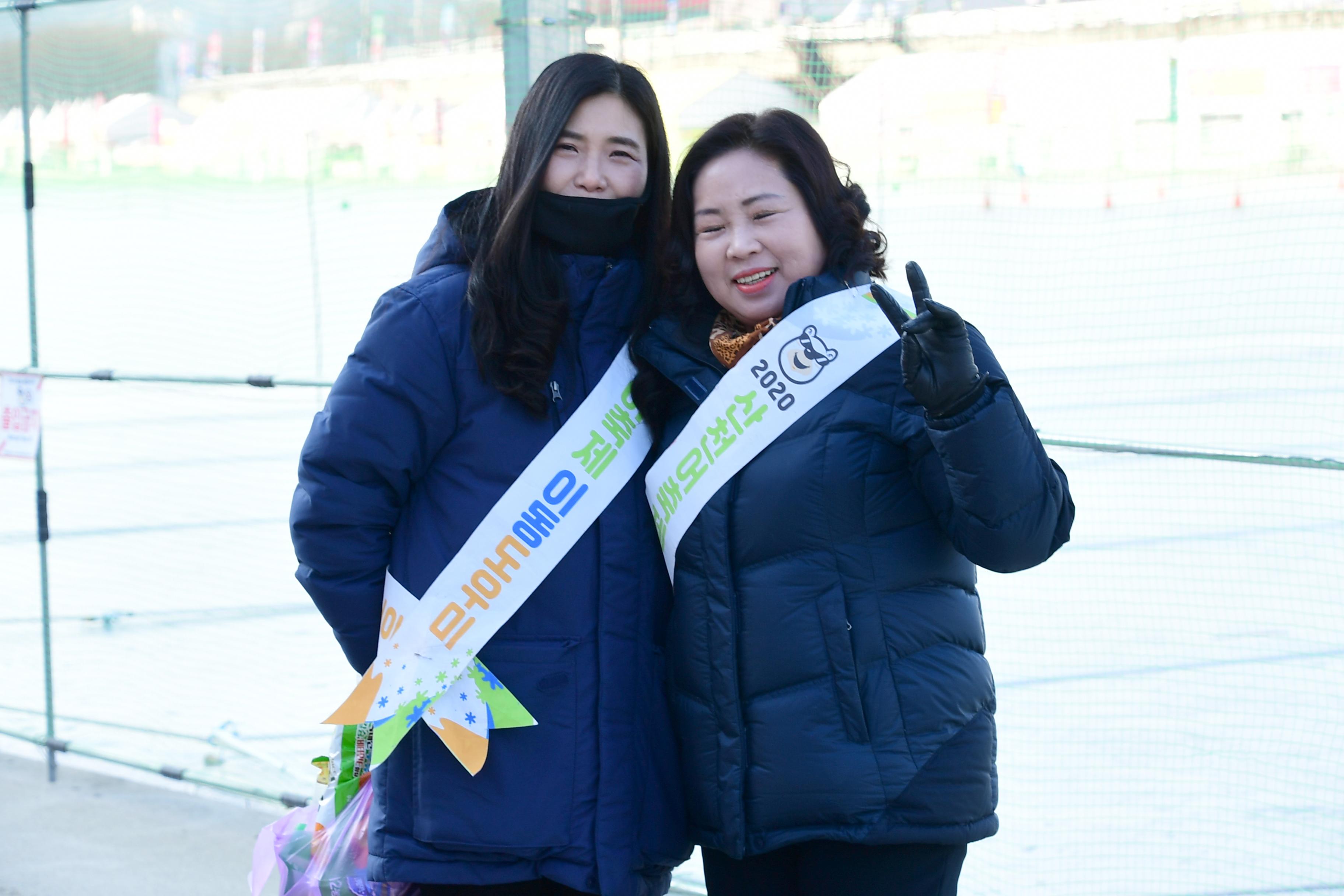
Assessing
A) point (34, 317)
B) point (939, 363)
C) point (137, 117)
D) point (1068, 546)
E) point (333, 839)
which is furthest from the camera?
point (137, 117)

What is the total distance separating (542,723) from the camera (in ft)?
6.61

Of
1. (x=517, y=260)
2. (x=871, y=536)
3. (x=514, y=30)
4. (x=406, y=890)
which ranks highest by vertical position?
(x=514, y=30)

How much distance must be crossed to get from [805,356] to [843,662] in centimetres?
45

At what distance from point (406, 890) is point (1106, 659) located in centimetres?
354

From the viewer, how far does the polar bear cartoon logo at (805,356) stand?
1917 mm

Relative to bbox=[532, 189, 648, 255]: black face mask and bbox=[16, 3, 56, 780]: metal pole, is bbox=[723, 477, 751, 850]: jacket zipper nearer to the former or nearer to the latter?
bbox=[532, 189, 648, 255]: black face mask

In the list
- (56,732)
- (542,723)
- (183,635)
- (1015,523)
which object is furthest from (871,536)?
(183,635)

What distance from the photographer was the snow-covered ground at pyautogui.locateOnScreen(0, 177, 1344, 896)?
3898 millimetres

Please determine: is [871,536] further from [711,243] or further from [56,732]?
[56,732]

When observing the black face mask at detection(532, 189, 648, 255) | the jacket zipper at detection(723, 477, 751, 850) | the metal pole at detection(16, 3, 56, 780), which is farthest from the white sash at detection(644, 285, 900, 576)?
the metal pole at detection(16, 3, 56, 780)

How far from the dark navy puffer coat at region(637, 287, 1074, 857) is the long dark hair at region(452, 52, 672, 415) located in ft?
1.24

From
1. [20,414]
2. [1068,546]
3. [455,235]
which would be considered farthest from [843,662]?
[1068,546]

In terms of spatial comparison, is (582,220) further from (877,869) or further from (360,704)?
(877,869)

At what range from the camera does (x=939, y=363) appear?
1.69 m
